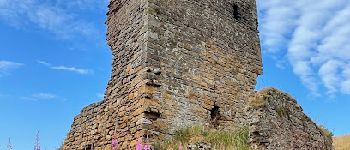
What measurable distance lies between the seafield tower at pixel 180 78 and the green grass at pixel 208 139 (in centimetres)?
21

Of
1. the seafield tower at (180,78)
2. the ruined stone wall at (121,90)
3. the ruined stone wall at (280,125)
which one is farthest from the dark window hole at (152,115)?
the ruined stone wall at (280,125)

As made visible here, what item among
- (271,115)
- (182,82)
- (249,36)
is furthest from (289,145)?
(249,36)

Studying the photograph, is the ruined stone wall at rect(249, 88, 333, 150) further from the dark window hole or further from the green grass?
the dark window hole

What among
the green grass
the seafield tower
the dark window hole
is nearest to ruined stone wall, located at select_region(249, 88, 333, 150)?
the seafield tower

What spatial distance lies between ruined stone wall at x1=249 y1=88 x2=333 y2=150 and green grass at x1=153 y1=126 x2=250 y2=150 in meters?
0.45

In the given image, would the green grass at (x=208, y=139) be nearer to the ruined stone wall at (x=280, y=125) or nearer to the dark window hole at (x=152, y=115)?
the ruined stone wall at (x=280, y=125)

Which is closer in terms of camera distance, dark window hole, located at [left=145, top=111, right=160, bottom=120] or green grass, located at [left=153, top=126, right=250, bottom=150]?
green grass, located at [left=153, top=126, right=250, bottom=150]

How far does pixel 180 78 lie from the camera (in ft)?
32.6

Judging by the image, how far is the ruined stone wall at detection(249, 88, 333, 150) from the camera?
837 cm

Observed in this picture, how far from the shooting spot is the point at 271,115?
8703 millimetres

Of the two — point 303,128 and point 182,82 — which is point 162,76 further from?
point 303,128

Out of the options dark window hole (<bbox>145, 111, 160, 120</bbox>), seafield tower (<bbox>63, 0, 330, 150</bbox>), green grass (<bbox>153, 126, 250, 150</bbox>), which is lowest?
green grass (<bbox>153, 126, 250, 150</bbox>)

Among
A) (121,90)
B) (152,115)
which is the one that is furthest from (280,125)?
(121,90)

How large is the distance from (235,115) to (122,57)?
330cm
